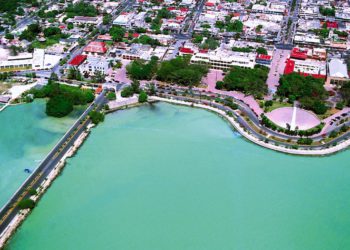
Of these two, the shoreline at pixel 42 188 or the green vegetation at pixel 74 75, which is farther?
the green vegetation at pixel 74 75

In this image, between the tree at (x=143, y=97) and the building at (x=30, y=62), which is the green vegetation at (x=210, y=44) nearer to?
the tree at (x=143, y=97)

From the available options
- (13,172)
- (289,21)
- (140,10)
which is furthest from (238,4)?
(13,172)

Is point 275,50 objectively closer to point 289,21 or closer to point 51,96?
point 289,21

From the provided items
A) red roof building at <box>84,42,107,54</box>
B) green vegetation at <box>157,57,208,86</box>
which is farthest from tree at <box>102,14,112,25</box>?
green vegetation at <box>157,57,208,86</box>

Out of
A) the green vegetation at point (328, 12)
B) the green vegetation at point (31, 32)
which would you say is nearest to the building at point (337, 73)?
the green vegetation at point (328, 12)

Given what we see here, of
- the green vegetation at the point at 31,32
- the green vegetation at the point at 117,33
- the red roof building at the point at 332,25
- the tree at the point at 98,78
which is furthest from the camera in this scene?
the red roof building at the point at 332,25

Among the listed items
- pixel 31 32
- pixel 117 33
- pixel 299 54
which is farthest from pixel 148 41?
pixel 299 54

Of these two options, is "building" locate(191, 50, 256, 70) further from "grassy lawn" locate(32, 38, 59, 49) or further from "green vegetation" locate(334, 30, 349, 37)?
"grassy lawn" locate(32, 38, 59, 49)
